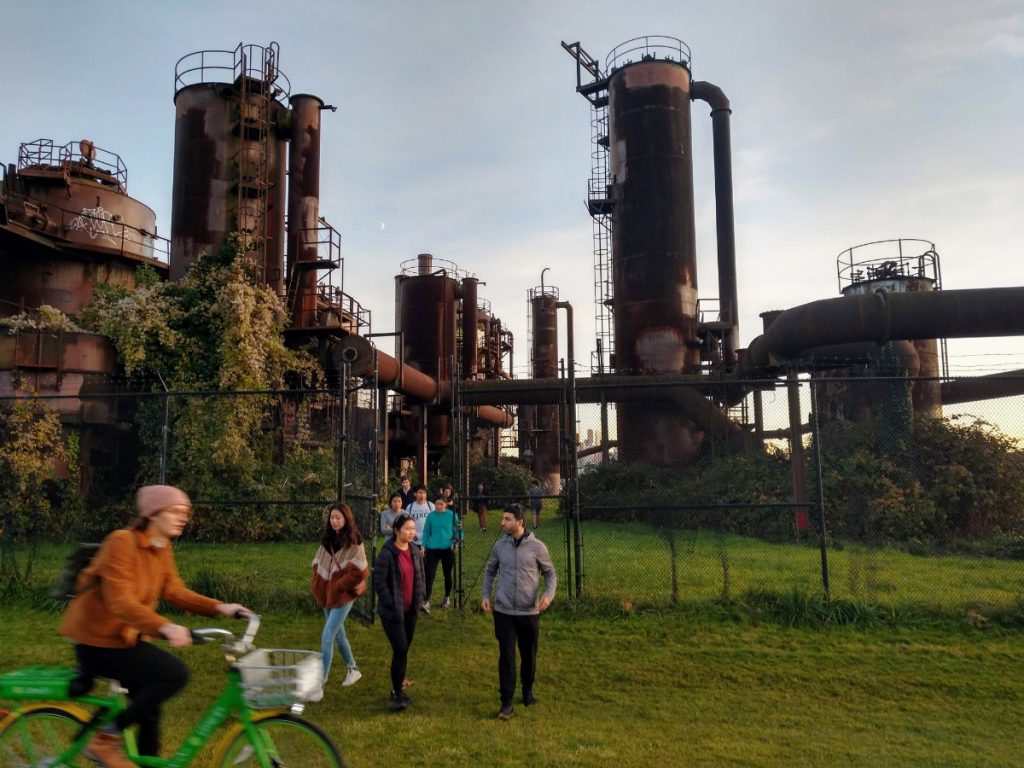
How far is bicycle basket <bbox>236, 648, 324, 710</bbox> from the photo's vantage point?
3650 millimetres

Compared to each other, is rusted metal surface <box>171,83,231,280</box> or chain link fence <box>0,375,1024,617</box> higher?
rusted metal surface <box>171,83,231,280</box>

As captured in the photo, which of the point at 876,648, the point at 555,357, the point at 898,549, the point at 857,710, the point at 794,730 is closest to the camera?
the point at 794,730

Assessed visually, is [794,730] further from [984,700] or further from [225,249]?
[225,249]

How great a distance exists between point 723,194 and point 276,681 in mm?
29386

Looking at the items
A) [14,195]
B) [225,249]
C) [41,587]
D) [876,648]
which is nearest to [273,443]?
[225,249]

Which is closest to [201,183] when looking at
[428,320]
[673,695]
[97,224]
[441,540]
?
A: [97,224]

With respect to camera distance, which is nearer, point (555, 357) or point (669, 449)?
point (669, 449)

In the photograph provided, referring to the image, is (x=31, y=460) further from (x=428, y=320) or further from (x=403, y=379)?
(x=428, y=320)

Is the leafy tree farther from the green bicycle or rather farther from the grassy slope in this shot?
the green bicycle

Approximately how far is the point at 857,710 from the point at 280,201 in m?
21.7

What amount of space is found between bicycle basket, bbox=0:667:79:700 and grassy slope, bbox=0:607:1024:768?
2.34m

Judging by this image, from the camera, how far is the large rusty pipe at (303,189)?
24.1m

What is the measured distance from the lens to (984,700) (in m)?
7.08

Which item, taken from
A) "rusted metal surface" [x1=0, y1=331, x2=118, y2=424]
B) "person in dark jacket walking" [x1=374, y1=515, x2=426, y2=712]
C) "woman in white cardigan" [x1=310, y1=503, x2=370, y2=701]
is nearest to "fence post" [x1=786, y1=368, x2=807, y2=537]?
"person in dark jacket walking" [x1=374, y1=515, x2=426, y2=712]
